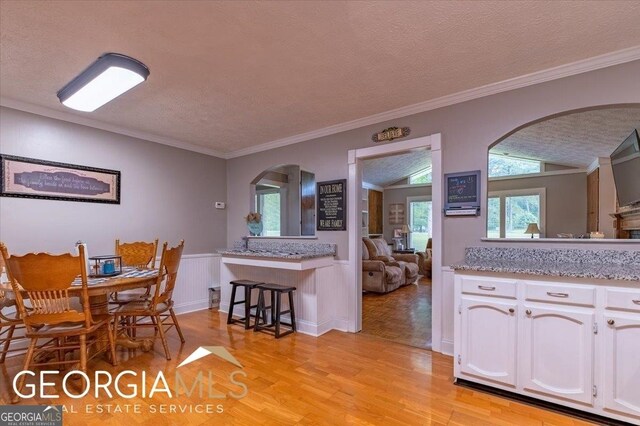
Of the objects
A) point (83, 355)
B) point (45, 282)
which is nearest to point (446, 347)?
point (83, 355)

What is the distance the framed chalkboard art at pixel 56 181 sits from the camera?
3016 mm

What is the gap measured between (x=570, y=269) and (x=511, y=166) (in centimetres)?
635

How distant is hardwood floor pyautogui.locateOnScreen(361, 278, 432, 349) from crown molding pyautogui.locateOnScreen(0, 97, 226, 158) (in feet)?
11.5

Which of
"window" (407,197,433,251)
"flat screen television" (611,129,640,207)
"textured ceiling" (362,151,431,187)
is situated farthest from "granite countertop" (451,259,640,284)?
"window" (407,197,433,251)

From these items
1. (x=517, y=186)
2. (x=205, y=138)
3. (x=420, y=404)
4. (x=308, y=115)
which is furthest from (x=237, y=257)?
(x=517, y=186)

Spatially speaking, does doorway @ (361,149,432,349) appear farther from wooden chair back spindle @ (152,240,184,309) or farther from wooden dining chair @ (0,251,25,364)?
wooden dining chair @ (0,251,25,364)

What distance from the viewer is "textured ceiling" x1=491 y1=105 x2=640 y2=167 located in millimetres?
3881

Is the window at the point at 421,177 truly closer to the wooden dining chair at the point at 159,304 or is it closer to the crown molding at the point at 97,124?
the crown molding at the point at 97,124

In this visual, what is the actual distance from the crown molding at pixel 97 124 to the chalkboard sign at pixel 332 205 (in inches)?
83.1

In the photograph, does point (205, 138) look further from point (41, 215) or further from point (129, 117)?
point (41, 215)

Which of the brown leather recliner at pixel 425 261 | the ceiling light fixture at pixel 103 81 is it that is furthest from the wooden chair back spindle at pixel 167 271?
the brown leather recliner at pixel 425 261

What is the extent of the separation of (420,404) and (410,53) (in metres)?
2.44

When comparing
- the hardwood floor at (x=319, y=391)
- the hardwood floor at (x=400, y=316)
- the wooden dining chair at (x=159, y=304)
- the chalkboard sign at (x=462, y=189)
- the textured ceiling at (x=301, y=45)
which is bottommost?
the hardwood floor at (x=400, y=316)

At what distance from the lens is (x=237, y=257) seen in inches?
157
